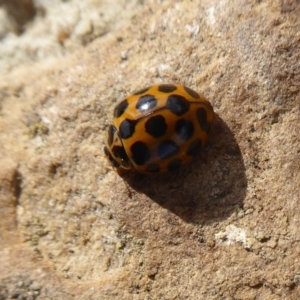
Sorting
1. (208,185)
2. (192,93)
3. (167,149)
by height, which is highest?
(192,93)

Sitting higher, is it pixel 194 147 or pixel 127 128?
pixel 127 128

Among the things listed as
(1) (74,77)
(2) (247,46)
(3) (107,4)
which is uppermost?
(3) (107,4)

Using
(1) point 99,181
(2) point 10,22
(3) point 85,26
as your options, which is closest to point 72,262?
(1) point 99,181

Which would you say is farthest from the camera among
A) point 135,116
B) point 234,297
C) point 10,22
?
point 10,22

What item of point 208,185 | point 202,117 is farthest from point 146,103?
point 208,185

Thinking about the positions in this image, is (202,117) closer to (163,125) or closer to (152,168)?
(163,125)

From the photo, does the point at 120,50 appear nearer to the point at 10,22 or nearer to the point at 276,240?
the point at 10,22
